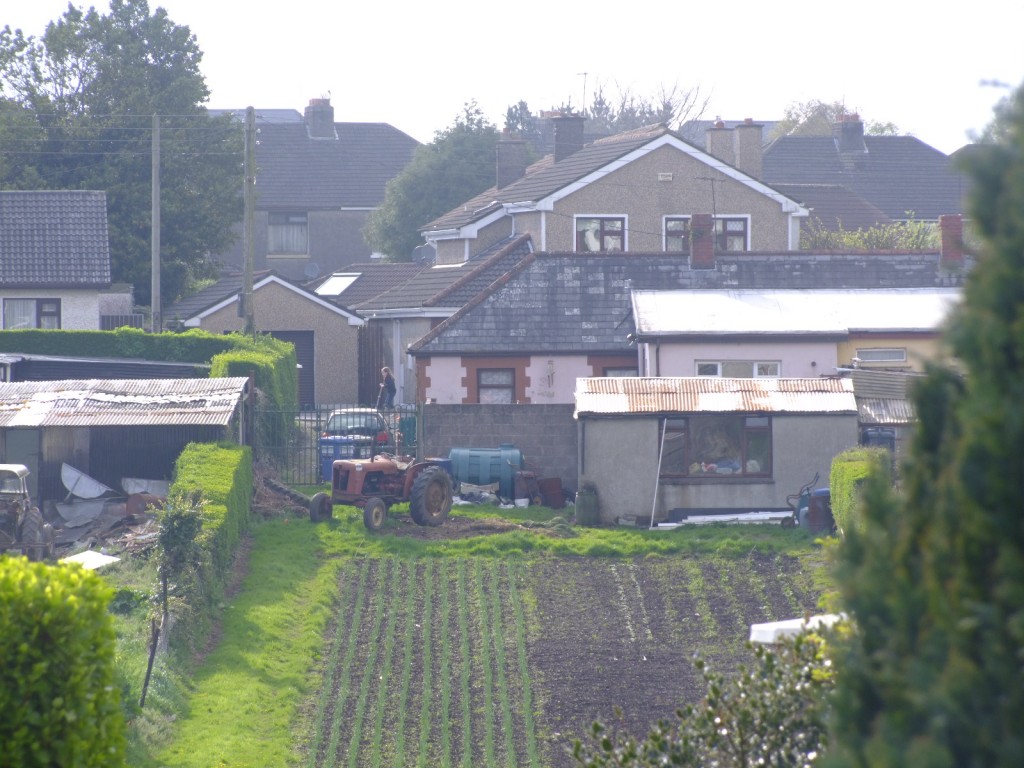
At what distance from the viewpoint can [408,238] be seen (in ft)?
179

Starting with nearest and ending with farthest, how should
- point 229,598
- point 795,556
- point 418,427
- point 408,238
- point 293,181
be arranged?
1. point 229,598
2. point 795,556
3. point 418,427
4. point 408,238
5. point 293,181

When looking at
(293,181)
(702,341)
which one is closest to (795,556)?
(702,341)

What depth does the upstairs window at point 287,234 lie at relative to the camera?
2341 inches

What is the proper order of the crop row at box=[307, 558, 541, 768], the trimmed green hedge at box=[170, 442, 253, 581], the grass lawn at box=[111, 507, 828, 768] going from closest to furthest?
the crop row at box=[307, 558, 541, 768] < the grass lawn at box=[111, 507, 828, 768] < the trimmed green hedge at box=[170, 442, 253, 581]

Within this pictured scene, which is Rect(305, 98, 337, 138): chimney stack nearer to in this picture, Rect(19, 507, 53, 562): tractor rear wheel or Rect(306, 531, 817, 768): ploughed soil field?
Rect(19, 507, 53, 562): tractor rear wheel

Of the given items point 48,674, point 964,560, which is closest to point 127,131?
point 48,674

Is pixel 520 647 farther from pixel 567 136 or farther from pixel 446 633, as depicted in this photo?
pixel 567 136

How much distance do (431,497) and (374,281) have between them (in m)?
25.4

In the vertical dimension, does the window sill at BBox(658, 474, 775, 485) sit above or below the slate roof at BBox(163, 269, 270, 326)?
below

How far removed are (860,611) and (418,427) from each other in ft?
73.3

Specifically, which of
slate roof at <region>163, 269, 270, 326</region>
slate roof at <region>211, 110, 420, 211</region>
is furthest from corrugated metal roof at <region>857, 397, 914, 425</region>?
slate roof at <region>211, 110, 420, 211</region>

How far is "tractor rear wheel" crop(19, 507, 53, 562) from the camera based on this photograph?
19.2 meters

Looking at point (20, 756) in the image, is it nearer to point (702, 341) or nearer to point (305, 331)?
point (702, 341)

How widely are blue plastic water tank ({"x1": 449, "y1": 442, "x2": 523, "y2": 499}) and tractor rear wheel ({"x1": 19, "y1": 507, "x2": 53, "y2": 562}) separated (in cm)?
791
